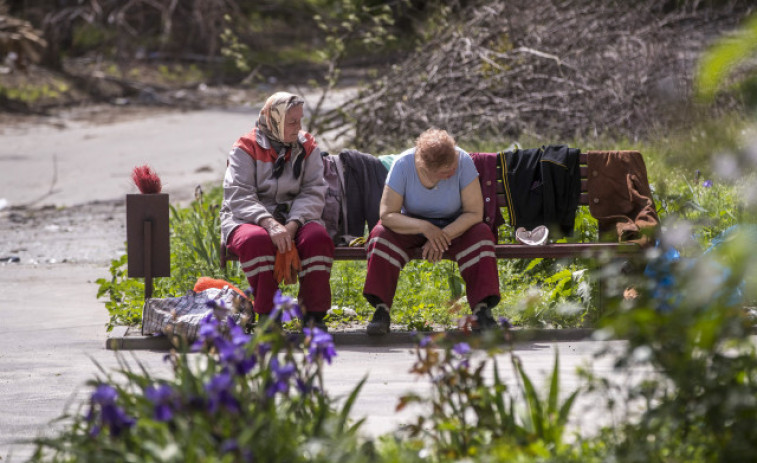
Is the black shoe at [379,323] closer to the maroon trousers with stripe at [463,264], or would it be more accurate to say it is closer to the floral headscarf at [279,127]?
the maroon trousers with stripe at [463,264]

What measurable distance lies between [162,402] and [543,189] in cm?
427

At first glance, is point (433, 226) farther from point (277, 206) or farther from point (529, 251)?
point (277, 206)

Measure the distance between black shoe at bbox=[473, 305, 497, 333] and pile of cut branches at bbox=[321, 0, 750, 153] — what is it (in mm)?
4441

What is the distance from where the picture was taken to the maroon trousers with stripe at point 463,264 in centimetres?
614

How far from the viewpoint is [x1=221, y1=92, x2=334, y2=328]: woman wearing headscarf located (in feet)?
20.3

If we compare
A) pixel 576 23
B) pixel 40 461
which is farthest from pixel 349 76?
pixel 40 461

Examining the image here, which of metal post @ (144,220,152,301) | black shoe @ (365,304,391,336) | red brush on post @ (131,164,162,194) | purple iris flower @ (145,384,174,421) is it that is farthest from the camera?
red brush on post @ (131,164,162,194)

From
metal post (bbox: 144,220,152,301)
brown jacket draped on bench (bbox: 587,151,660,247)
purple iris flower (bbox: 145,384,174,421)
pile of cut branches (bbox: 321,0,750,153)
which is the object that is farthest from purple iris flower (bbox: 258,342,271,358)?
pile of cut branches (bbox: 321,0,750,153)

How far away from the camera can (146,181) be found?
671 centimetres

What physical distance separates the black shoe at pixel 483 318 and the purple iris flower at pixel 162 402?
3226 mm

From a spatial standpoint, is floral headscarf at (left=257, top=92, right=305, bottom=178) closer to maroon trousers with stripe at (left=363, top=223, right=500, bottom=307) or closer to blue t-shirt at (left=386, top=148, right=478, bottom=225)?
blue t-shirt at (left=386, top=148, right=478, bottom=225)

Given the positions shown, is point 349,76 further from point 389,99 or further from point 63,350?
point 63,350

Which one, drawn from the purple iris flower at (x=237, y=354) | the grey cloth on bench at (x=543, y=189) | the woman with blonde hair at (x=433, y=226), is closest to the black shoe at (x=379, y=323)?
the woman with blonde hair at (x=433, y=226)

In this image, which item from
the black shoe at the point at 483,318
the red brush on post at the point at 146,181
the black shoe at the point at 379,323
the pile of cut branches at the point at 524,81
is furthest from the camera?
the pile of cut branches at the point at 524,81
